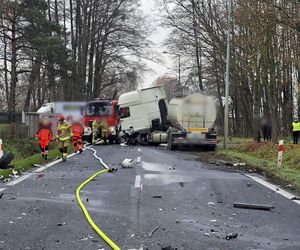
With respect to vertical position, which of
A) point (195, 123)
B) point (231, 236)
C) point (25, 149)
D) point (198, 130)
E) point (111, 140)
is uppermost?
point (195, 123)

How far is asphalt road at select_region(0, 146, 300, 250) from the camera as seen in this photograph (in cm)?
578

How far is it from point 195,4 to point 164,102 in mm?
8942

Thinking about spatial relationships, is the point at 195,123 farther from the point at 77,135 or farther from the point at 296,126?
the point at 296,126

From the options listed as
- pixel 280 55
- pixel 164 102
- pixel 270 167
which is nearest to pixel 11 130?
pixel 164 102

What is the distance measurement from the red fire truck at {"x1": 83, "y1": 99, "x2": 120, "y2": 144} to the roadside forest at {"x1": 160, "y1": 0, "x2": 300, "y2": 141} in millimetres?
6233

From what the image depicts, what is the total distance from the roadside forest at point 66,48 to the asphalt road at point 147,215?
81.2 ft

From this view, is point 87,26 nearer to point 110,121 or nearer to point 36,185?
point 110,121

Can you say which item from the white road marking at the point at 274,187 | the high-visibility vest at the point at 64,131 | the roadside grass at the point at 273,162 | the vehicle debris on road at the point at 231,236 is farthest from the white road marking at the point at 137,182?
the high-visibility vest at the point at 64,131

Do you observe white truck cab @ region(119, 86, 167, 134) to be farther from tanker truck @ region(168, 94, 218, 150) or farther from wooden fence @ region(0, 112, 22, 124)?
wooden fence @ region(0, 112, 22, 124)

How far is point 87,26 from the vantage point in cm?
4794

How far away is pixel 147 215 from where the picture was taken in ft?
23.7

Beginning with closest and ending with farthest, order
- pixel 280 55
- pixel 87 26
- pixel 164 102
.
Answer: pixel 280 55 → pixel 164 102 → pixel 87 26

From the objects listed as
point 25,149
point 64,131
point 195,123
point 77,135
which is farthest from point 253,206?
point 25,149

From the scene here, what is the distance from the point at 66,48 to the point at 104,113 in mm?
7125
